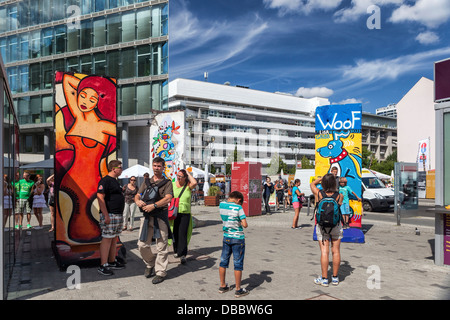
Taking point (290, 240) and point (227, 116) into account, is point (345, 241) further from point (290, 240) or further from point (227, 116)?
point (227, 116)

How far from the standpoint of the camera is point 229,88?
80.8 meters

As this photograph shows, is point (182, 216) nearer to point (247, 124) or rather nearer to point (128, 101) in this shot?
point (128, 101)

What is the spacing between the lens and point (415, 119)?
56.1 meters

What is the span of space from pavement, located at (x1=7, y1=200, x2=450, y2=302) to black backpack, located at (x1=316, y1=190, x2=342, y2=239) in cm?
94

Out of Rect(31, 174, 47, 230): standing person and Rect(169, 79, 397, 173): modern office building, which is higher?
Rect(169, 79, 397, 173): modern office building

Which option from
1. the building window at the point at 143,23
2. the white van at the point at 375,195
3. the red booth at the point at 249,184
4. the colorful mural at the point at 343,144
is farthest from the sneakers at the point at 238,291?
the building window at the point at 143,23

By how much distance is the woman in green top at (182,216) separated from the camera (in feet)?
23.1

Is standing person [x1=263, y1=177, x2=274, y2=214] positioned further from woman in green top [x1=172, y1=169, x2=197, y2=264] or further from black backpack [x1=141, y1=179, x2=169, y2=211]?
black backpack [x1=141, y1=179, x2=169, y2=211]

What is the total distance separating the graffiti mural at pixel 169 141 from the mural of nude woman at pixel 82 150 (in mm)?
4247

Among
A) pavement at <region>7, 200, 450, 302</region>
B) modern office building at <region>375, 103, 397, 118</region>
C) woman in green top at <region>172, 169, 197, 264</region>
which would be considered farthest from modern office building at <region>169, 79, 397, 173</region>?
modern office building at <region>375, 103, 397, 118</region>

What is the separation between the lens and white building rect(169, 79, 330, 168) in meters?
73.6

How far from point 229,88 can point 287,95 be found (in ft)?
56.7

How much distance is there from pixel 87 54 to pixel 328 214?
30418 millimetres

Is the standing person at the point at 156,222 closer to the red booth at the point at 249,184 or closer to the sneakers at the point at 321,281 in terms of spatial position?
the sneakers at the point at 321,281
